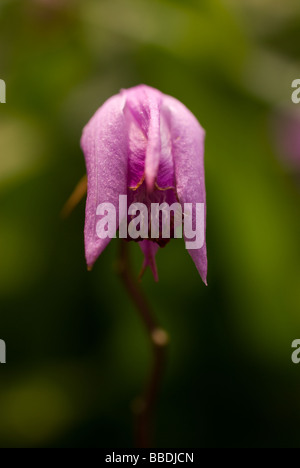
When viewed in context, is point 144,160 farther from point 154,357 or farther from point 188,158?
point 154,357

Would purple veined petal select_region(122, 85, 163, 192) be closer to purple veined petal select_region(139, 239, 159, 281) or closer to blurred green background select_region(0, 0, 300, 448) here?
purple veined petal select_region(139, 239, 159, 281)

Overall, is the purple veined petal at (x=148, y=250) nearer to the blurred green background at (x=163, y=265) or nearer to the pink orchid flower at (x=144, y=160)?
the pink orchid flower at (x=144, y=160)

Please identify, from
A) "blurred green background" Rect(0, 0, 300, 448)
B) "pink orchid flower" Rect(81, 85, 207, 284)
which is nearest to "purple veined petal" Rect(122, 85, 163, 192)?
"pink orchid flower" Rect(81, 85, 207, 284)

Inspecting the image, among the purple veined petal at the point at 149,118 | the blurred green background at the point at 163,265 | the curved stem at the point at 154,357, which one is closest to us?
the purple veined petal at the point at 149,118

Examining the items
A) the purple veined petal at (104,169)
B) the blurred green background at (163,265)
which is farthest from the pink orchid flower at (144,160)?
the blurred green background at (163,265)
